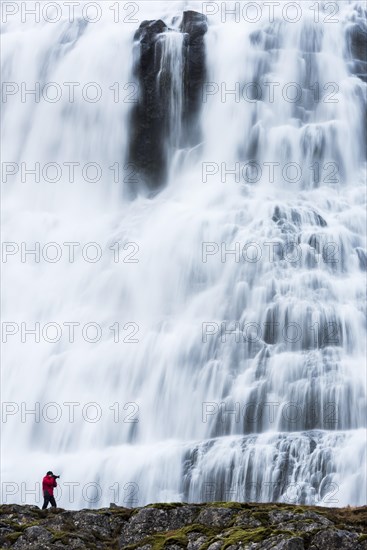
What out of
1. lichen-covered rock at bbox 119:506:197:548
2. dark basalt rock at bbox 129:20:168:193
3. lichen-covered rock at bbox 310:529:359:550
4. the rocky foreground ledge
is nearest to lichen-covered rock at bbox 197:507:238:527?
the rocky foreground ledge

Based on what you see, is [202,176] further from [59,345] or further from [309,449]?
[309,449]

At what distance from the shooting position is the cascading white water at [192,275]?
147 feet

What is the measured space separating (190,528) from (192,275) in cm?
2606

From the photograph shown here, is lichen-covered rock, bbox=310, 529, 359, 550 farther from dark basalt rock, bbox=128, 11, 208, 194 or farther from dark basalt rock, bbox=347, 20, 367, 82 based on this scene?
dark basalt rock, bbox=347, 20, 367, 82

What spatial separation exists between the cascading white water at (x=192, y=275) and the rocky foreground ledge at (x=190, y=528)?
38.7 feet

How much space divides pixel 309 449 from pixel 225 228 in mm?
16497

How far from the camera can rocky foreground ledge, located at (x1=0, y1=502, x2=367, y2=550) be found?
27.2m

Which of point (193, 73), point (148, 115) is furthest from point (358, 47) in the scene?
point (148, 115)

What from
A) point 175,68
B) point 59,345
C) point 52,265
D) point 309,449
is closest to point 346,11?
point 175,68

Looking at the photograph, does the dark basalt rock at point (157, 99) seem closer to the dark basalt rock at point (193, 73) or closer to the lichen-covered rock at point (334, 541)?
the dark basalt rock at point (193, 73)

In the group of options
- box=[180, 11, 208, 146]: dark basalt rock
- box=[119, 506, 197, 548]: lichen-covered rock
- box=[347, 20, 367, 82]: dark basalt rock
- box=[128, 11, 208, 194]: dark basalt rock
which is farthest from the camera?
box=[347, 20, 367, 82]: dark basalt rock

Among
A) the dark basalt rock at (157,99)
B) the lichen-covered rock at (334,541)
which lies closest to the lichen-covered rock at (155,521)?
the lichen-covered rock at (334,541)

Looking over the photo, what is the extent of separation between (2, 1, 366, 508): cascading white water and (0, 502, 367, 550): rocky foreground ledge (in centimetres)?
1181

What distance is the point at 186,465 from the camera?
144ft
